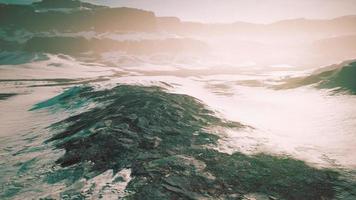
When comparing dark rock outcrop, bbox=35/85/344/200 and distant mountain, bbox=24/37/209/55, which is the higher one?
distant mountain, bbox=24/37/209/55

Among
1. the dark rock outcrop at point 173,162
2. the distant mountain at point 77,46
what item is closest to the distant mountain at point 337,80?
the dark rock outcrop at point 173,162

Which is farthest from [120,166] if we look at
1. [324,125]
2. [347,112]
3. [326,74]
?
[326,74]

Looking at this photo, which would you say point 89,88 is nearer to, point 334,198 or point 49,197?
point 49,197

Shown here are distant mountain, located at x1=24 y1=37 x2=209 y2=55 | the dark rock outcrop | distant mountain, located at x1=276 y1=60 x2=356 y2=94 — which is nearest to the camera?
the dark rock outcrop

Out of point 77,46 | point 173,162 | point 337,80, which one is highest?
point 77,46

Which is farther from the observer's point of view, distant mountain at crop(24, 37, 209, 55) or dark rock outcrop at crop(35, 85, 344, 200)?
distant mountain at crop(24, 37, 209, 55)

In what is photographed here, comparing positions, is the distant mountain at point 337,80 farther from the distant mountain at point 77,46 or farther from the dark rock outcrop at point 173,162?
the distant mountain at point 77,46

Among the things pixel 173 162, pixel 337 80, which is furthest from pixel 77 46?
pixel 173 162

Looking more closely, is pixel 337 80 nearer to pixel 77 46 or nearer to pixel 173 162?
pixel 173 162

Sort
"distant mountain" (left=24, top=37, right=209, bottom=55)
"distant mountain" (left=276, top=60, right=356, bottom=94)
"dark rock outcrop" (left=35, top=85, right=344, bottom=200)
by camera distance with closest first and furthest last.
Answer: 1. "dark rock outcrop" (left=35, top=85, right=344, bottom=200)
2. "distant mountain" (left=276, top=60, right=356, bottom=94)
3. "distant mountain" (left=24, top=37, right=209, bottom=55)

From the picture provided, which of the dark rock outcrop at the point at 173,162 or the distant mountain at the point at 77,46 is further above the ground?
the distant mountain at the point at 77,46

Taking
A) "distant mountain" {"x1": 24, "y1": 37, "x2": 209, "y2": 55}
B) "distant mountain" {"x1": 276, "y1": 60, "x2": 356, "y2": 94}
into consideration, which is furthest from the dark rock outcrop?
"distant mountain" {"x1": 24, "y1": 37, "x2": 209, "y2": 55}

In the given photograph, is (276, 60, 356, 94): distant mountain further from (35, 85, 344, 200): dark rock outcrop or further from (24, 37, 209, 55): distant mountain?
(24, 37, 209, 55): distant mountain

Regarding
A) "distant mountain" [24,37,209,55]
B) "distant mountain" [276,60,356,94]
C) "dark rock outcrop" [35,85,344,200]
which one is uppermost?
"distant mountain" [24,37,209,55]
